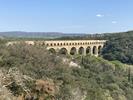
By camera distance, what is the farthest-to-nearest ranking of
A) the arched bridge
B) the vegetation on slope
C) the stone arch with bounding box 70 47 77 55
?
1. the vegetation on slope
2. the stone arch with bounding box 70 47 77 55
3. the arched bridge

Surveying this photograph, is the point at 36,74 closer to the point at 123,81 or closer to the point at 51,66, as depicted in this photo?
the point at 51,66

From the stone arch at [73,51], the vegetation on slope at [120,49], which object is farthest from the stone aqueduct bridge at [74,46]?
the vegetation on slope at [120,49]

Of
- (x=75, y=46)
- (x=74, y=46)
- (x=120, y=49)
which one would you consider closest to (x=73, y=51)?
(x=74, y=46)

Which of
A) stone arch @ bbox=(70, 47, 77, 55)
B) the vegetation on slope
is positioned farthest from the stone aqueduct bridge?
the vegetation on slope

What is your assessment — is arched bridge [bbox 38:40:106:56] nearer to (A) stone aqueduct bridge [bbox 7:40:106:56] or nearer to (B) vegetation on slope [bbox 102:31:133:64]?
(A) stone aqueduct bridge [bbox 7:40:106:56]

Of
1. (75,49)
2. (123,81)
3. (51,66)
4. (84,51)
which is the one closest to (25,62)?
(51,66)

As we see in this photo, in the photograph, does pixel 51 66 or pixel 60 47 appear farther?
pixel 60 47

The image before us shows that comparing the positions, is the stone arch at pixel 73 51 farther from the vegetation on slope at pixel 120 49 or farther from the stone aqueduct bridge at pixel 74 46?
the vegetation on slope at pixel 120 49
